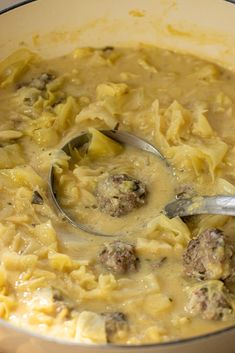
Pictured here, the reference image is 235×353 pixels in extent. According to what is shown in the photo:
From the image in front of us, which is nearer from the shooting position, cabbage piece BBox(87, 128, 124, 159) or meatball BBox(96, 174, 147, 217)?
meatball BBox(96, 174, 147, 217)

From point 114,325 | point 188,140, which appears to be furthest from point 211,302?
point 188,140

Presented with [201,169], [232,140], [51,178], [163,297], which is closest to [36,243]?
[51,178]

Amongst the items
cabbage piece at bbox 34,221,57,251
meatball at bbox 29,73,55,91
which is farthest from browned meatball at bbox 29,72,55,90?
cabbage piece at bbox 34,221,57,251

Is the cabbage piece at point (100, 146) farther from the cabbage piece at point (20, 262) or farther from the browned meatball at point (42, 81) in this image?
the cabbage piece at point (20, 262)

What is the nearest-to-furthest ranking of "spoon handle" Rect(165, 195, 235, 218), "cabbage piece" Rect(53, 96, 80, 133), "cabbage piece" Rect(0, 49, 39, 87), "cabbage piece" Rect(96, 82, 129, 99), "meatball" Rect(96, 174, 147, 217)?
1. "spoon handle" Rect(165, 195, 235, 218)
2. "meatball" Rect(96, 174, 147, 217)
3. "cabbage piece" Rect(53, 96, 80, 133)
4. "cabbage piece" Rect(96, 82, 129, 99)
5. "cabbage piece" Rect(0, 49, 39, 87)

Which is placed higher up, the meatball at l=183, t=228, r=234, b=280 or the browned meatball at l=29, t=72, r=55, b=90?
the browned meatball at l=29, t=72, r=55, b=90

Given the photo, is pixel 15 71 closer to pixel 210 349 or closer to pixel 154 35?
pixel 154 35

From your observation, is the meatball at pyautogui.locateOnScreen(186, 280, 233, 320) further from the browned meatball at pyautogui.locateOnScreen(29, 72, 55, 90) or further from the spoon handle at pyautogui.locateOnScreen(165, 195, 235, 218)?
the browned meatball at pyautogui.locateOnScreen(29, 72, 55, 90)

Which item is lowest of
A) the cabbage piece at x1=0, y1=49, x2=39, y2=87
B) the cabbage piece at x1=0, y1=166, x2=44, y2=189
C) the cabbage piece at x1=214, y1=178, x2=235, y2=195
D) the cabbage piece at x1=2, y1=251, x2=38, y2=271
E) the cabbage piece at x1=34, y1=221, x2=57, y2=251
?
the cabbage piece at x1=214, y1=178, x2=235, y2=195
